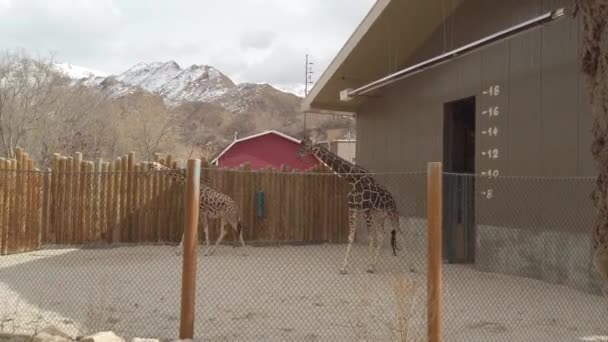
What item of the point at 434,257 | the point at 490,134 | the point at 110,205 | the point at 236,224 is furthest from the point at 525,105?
the point at 110,205

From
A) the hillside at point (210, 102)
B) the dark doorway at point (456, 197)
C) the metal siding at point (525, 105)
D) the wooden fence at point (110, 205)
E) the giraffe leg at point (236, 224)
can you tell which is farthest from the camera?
the hillside at point (210, 102)

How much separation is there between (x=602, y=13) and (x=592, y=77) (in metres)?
0.39

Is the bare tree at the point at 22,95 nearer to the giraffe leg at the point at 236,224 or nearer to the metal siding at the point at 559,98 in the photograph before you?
the giraffe leg at the point at 236,224

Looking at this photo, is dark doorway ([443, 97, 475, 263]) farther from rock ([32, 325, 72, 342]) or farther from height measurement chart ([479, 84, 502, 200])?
rock ([32, 325, 72, 342])

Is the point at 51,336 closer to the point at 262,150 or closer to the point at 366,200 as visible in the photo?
the point at 366,200

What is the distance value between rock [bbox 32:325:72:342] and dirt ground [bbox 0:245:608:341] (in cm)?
25

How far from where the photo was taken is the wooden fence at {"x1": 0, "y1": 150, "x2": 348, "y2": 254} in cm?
1054

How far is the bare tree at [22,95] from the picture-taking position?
23062 mm

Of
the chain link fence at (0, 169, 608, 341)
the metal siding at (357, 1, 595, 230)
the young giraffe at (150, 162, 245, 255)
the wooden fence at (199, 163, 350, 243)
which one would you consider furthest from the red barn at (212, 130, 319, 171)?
the metal siding at (357, 1, 595, 230)

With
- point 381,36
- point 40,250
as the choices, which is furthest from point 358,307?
point 40,250

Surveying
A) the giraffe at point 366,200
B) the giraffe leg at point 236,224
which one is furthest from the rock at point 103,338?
the giraffe leg at point 236,224

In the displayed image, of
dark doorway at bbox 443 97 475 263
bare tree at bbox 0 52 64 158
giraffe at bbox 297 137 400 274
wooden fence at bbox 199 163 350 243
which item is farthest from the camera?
bare tree at bbox 0 52 64 158

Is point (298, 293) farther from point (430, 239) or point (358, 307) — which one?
point (430, 239)

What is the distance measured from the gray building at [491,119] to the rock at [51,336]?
4.13m
